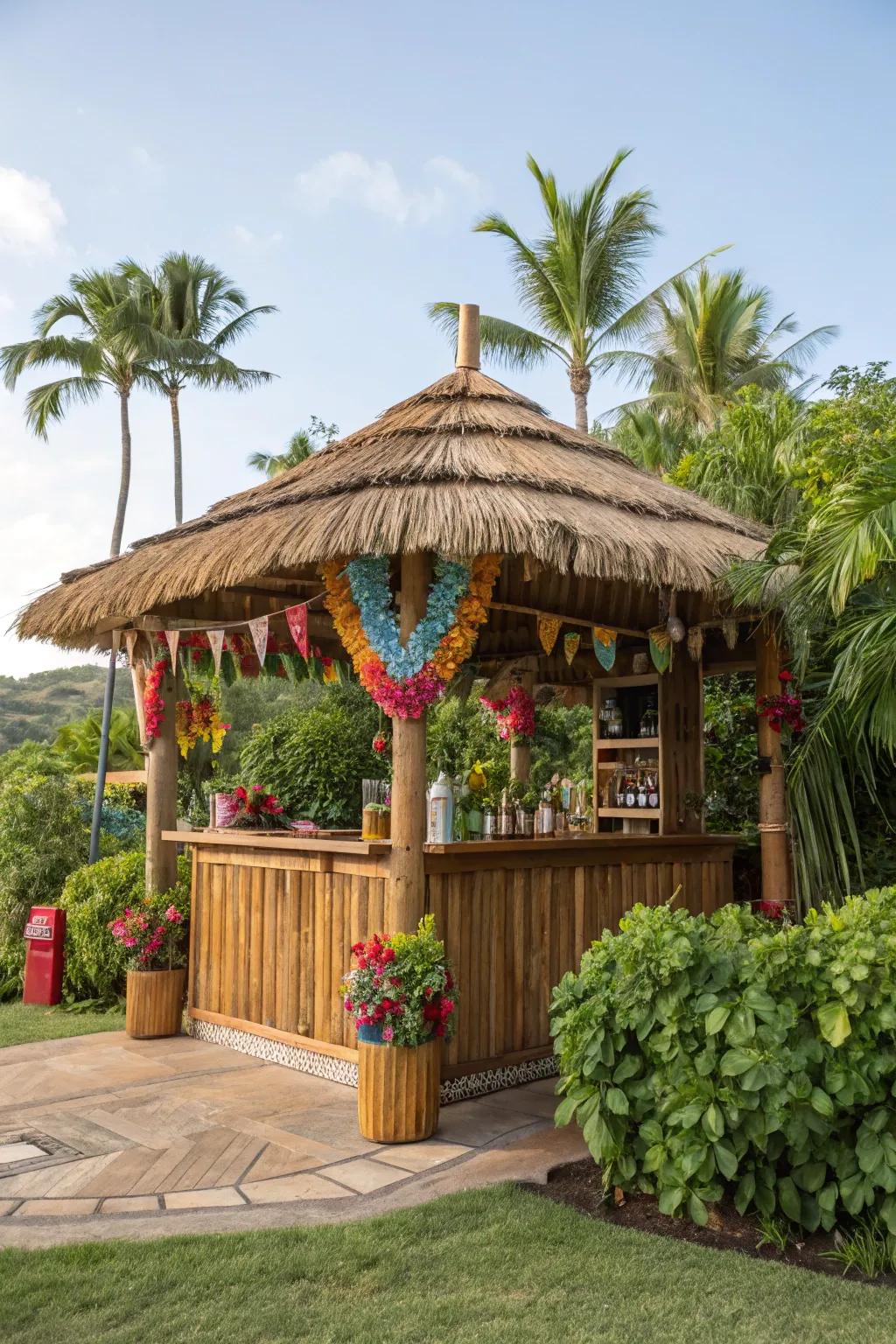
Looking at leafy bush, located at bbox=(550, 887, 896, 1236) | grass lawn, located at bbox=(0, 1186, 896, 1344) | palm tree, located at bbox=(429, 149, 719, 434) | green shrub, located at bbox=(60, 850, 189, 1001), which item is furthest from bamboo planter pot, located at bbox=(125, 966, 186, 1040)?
palm tree, located at bbox=(429, 149, 719, 434)

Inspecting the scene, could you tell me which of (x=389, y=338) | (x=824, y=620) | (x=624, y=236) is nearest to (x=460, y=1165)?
(x=824, y=620)

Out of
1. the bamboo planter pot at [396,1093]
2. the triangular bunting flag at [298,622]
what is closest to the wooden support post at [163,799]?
the triangular bunting flag at [298,622]

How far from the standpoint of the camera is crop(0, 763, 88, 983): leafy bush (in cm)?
830

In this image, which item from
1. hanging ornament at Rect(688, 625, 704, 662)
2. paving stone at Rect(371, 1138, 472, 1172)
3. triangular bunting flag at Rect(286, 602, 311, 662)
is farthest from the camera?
hanging ornament at Rect(688, 625, 704, 662)

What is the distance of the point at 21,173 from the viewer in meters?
11.9

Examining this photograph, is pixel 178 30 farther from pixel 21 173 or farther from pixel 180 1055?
pixel 180 1055

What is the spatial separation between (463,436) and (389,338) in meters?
10.7

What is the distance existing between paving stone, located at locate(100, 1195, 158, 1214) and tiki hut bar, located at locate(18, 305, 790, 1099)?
155 cm

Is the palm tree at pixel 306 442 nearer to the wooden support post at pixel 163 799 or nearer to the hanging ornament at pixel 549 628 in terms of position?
the wooden support post at pixel 163 799

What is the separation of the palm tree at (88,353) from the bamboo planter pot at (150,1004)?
17368 millimetres

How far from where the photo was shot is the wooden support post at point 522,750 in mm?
8141

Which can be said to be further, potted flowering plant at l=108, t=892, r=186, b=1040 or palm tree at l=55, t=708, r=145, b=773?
palm tree at l=55, t=708, r=145, b=773

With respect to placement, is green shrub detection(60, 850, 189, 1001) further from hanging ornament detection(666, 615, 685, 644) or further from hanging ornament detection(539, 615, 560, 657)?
hanging ornament detection(666, 615, 685, 644)

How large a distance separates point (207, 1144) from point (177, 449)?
20703 mm
